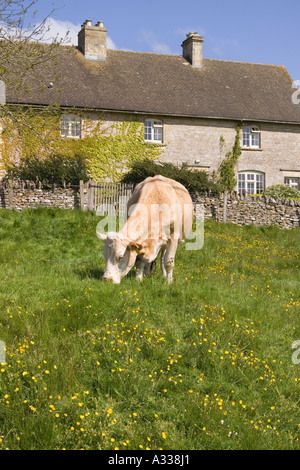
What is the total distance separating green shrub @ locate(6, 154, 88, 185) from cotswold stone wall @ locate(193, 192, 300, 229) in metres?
5.54

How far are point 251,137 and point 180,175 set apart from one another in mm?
10683

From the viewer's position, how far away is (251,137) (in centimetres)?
3222

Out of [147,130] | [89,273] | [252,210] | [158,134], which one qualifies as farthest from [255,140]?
[89,273]

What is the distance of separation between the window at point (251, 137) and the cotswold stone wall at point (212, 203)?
9093 millimetres

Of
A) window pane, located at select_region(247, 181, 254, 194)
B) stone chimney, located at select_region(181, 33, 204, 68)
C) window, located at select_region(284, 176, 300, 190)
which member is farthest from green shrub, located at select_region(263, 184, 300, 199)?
stone chimney, located at select_region(181, 33, 204, 68)

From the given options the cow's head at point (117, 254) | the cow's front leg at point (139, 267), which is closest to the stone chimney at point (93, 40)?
the cow's front leg at point (139, 267)

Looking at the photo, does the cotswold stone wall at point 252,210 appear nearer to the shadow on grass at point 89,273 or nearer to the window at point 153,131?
the window at point 153,131

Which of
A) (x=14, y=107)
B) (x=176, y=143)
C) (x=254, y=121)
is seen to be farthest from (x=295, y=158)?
(x=14, y=107)

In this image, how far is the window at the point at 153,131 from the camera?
99.7 feet

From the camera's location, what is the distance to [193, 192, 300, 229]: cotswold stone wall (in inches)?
898

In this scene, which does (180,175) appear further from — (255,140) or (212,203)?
(255,140)

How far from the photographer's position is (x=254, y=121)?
104ft
